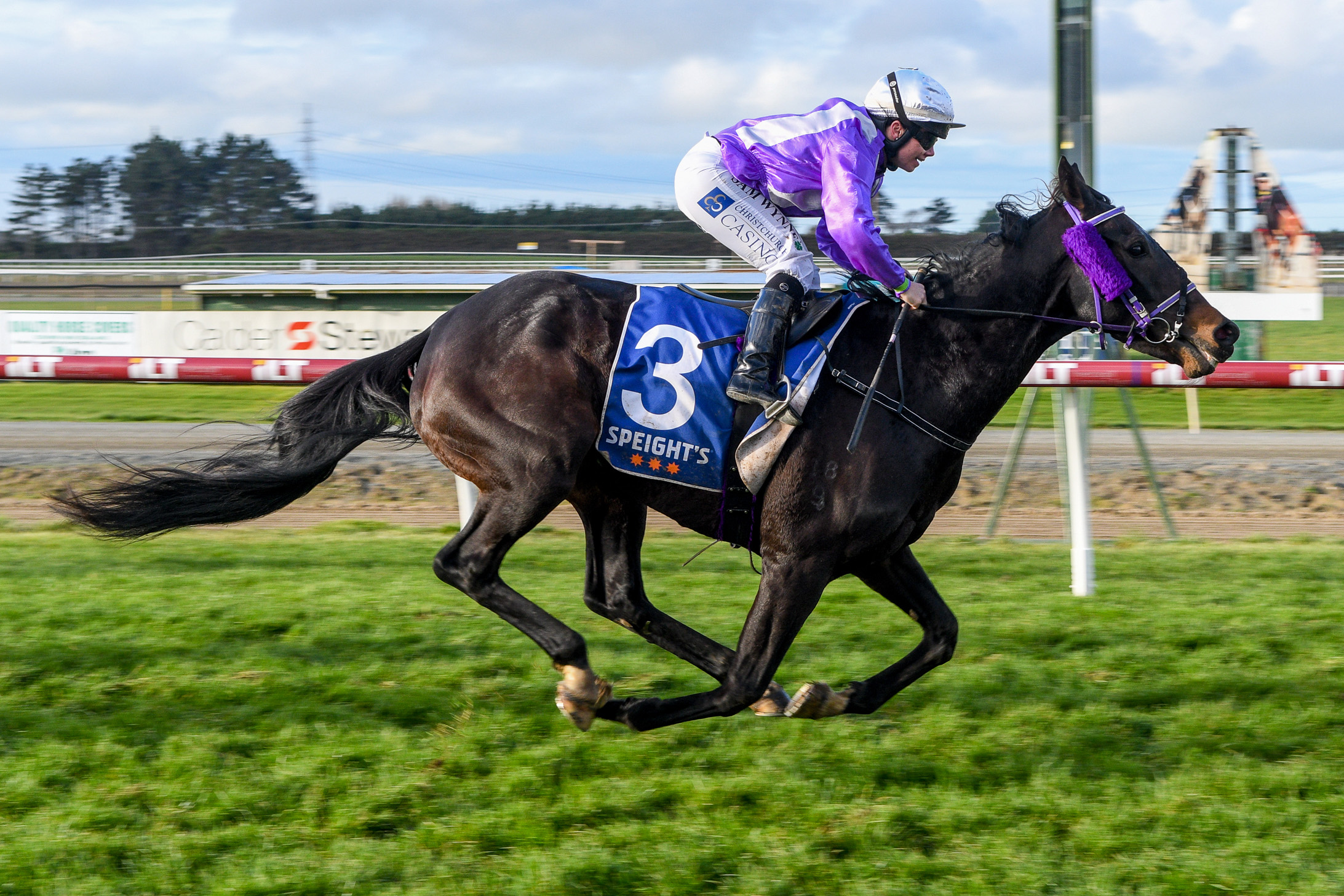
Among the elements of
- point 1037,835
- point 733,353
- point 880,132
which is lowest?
point 1037,835

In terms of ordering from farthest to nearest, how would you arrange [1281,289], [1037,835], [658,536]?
[1281,289], [658,536], [1037,835]

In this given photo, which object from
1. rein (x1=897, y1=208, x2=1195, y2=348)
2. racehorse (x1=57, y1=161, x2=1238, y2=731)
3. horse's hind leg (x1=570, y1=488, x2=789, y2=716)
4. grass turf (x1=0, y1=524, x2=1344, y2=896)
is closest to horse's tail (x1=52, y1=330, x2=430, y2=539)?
racehorse (x1=57, y1=161, x2=1238, y2=731)

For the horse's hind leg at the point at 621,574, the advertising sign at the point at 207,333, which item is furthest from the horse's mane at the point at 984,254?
the advertising sign at the point at 207,333

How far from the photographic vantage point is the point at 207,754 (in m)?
3.35

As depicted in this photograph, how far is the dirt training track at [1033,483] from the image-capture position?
7.31m

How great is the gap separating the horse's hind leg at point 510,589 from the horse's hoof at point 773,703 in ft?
1.65

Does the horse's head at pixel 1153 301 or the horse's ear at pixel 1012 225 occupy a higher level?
the horse's ear at pixel 1012 225

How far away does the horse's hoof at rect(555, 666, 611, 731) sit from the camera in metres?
3.45

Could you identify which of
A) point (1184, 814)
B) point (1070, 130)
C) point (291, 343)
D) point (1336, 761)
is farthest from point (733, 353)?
point (291, 343)

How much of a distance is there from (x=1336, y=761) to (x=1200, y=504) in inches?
190

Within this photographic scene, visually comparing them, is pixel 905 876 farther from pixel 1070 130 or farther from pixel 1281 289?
pixel 1281 289

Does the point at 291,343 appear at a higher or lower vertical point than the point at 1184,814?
higher

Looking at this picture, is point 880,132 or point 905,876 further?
point 880,132

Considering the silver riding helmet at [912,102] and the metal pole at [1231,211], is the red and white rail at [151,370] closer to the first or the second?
the silver riding helmet at [912,102]
